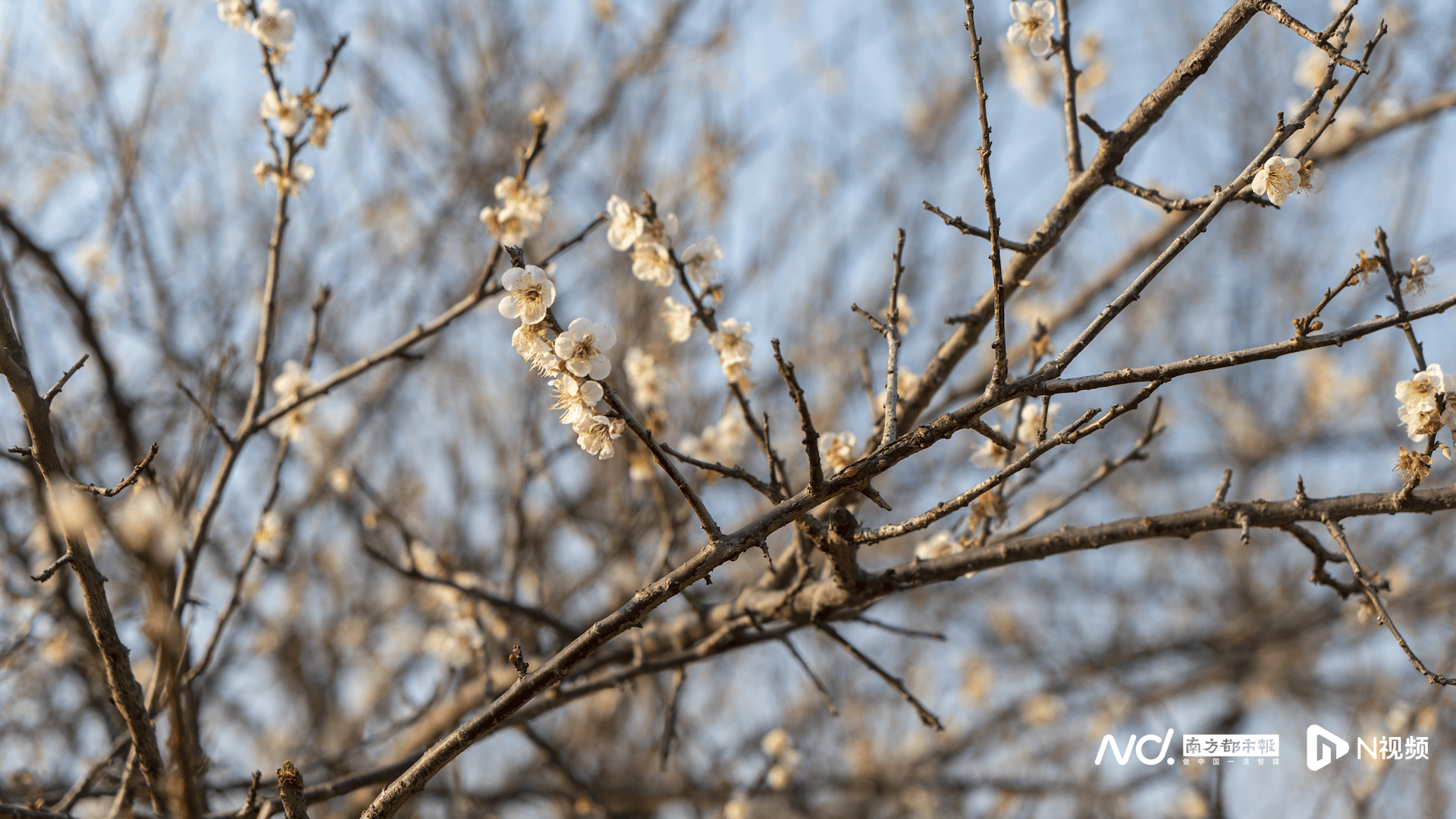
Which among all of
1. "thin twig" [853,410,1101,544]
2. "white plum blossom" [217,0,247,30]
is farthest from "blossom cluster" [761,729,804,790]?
"white plum blossom" [217,0,247,30]

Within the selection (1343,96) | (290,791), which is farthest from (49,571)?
(1343,96)

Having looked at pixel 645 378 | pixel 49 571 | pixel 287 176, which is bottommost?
pixel 49 571

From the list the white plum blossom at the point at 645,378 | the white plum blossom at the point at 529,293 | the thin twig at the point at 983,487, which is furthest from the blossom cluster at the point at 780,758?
the white plum blossom at the point at 529,293

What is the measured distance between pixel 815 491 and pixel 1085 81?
3159mm

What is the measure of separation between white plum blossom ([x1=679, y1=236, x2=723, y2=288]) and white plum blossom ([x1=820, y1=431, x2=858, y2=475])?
1.64 ft

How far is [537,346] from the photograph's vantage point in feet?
5.11

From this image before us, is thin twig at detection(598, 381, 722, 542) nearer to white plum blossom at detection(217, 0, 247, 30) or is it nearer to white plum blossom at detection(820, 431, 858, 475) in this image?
white plum blossom at detection(820, 431, 858, 475)

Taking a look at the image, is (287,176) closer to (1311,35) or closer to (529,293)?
(529,293)

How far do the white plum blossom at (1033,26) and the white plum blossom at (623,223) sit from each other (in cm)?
108

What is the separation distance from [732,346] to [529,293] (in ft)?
2.27

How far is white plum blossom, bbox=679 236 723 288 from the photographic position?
6.97 feet

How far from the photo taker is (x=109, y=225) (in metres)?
3.69

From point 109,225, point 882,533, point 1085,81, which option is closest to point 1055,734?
point 1085,81

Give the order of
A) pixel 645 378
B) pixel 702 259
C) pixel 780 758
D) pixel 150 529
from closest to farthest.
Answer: pixel 150 529 < pixel 702 259 < pixel 645 378 < pixel 780 758
